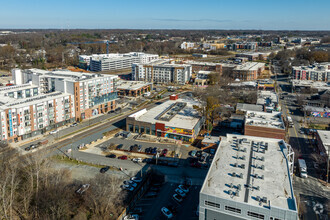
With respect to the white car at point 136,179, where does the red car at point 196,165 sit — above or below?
above

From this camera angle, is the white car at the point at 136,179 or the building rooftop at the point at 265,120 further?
the building rooftop at the point at 265,120

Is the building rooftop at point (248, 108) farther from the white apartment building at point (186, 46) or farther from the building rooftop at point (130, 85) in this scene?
the white apartment building at point (186, 46)

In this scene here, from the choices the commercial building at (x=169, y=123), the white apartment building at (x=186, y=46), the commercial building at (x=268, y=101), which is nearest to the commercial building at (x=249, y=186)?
the commercial building at (x=169, y=123)

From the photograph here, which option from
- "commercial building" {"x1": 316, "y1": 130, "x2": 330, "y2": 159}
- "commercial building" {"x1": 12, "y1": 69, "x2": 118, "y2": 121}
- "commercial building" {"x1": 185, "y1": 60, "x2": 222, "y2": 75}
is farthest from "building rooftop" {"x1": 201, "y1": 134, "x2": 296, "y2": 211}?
"commercial building" {"x1": 185, "y1": 60, "x2": 222, "y2": 75}

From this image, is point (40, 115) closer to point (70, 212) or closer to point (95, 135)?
point (95, 135)

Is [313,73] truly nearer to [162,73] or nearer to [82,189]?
[162,73]

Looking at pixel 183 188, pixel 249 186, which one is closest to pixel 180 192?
pixel 183 188
